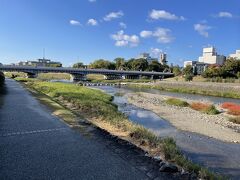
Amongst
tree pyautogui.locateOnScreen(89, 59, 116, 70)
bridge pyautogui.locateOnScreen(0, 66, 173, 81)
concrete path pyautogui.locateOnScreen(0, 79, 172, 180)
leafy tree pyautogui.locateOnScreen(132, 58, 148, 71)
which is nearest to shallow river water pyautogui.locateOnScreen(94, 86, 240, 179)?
concrete path pyautogui.locateOnScreen(0, 79, 172, 180)

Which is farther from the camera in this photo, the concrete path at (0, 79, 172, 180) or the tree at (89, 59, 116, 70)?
the tree at (89, 59, 116, 70)

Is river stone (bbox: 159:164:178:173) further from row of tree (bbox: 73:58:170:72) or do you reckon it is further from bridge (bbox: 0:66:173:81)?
row of tree (bbox: 73:58:170:72)

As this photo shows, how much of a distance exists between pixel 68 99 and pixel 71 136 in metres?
19.4

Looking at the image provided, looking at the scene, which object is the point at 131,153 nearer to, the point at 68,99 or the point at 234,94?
the point at 68,99

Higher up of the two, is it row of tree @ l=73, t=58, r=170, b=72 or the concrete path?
row of tree @ l=73, t=58, r=170, b=72

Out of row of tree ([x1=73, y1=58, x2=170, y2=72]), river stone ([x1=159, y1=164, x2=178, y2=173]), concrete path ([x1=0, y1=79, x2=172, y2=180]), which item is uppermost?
row of tree ([x1=73, y1=58, x2=170, y2=72])

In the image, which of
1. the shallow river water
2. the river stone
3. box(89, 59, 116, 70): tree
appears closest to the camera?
the river stone

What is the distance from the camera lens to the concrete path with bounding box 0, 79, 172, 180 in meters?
9.77

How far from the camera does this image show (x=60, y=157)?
37.8ft

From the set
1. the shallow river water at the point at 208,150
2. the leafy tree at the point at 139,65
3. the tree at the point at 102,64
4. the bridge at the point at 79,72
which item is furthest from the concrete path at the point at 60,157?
the tree at the point at 102,64

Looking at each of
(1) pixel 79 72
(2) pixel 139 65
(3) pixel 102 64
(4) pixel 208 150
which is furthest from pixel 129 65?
(4) pixel 208 150

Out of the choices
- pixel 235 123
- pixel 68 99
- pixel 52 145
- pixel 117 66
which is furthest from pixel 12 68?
pixel 52 145

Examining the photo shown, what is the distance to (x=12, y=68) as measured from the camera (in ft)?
408

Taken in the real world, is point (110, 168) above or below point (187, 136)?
above
